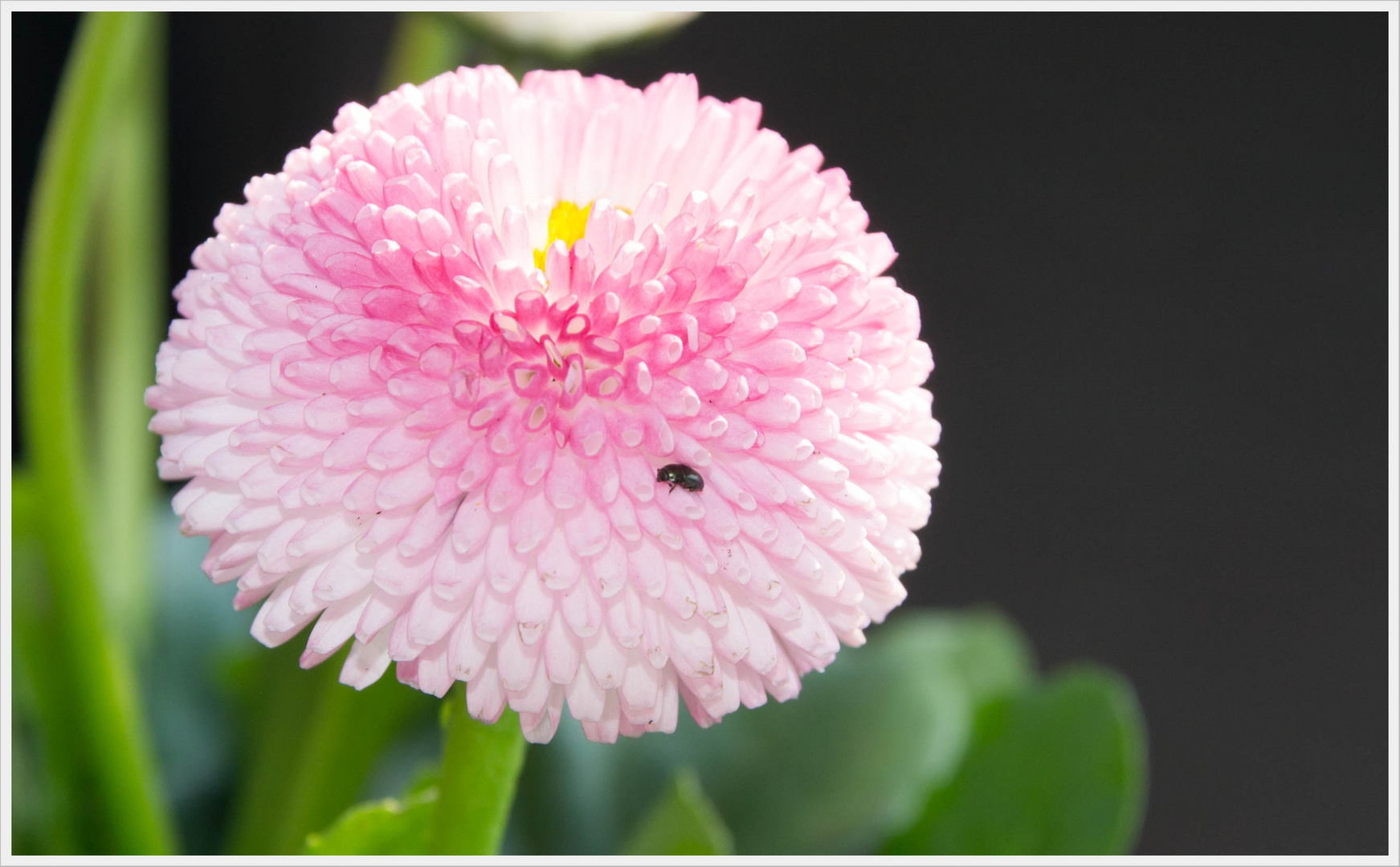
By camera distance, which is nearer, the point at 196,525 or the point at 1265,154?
the point at 196,525

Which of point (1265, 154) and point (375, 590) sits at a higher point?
point (1265, 154)

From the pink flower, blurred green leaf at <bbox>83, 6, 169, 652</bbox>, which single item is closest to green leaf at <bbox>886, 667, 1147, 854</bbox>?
the pink flower

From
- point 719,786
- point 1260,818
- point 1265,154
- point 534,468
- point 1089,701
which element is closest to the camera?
point 534,468

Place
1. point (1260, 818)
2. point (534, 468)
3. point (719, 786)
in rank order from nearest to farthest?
1. point (534, 468)
2. point (719, 786)
3. point (1260, 818)

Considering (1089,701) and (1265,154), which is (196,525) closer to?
(1089,701)

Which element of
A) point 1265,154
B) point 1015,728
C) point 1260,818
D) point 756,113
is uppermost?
point 1265,154

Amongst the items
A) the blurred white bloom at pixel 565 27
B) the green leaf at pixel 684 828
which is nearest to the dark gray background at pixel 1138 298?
the blurred white bloom at pixel 565 27

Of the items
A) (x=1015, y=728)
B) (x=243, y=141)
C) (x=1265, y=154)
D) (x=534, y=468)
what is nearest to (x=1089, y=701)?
(x=1015, y=728)

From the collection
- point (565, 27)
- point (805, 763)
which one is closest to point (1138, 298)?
point (805, 763)
